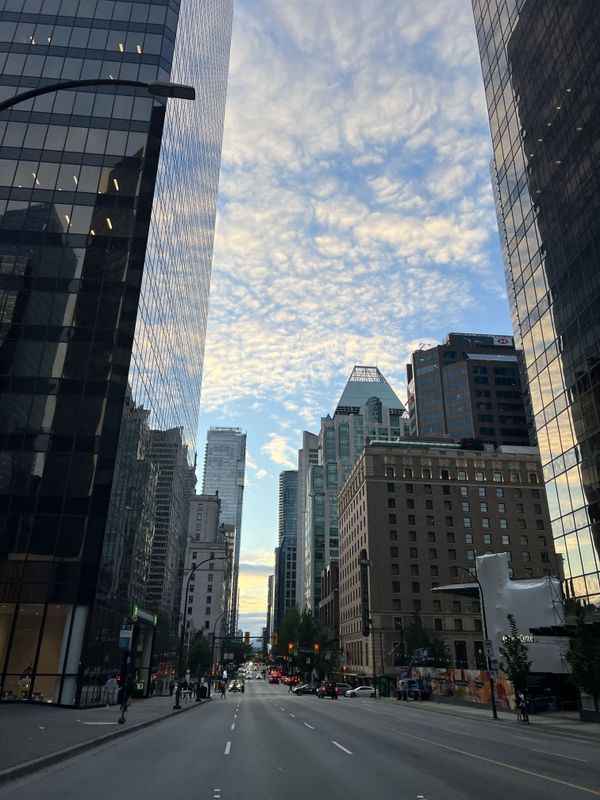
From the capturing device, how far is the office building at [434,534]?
286 feet

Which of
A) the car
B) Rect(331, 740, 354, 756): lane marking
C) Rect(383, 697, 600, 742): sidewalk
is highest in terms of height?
Rect(331, 740, 354, 756): lane marking

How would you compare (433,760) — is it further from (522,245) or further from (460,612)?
(460,612)

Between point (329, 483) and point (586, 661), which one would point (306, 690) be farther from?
point (329, 483)

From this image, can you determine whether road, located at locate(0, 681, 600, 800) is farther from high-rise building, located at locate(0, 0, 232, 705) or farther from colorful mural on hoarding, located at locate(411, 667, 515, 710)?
colorful mural on hoarding, located at locate(411, 667, 515, 710)

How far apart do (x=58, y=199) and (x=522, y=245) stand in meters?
37.3

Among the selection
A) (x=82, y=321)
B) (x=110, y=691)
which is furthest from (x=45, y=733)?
(x=82, y=321)

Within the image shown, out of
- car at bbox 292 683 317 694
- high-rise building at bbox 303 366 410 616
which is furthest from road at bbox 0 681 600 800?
high-rise building at bbox 303 366 410 616

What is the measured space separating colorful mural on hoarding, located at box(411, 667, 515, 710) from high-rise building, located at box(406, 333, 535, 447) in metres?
90.3

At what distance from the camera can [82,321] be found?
39094mm

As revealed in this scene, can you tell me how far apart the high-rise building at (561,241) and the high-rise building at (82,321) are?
29347 millimetres

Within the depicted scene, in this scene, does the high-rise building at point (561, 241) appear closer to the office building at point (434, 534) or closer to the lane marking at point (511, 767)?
the lane marking at point (511, 767)

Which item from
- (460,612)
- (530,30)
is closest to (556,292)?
(530,30)

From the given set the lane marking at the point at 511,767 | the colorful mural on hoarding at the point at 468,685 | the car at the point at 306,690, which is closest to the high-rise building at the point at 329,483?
the car at the point at 306,690

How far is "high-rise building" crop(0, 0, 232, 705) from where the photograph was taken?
109ft
